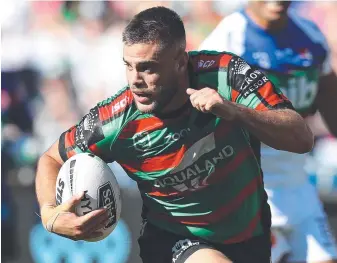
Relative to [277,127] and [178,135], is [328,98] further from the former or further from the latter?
[277,127]

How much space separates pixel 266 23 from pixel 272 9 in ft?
0.54

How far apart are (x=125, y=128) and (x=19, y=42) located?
5479 millimetres

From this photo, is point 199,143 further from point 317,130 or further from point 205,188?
point 317,130

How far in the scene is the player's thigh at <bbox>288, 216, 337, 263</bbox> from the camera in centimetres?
646

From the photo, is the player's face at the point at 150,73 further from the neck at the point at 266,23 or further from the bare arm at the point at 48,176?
the neck at the point at 266,23

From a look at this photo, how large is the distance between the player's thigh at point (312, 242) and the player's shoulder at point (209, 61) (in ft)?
8.06

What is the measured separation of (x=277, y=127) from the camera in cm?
411

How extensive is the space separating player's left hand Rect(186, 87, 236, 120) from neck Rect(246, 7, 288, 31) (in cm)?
285

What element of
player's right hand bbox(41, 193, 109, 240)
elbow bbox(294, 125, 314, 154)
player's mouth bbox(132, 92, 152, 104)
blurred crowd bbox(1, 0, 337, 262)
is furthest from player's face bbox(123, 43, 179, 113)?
blurred crowd bbox(1, 0, 337, 262)

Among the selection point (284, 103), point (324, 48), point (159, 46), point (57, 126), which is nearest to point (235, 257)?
point (284, 103)

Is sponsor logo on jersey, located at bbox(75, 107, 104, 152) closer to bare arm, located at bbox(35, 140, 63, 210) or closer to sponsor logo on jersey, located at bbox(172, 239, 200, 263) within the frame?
bare arm, located at bbox(35, 140, 63, 210)

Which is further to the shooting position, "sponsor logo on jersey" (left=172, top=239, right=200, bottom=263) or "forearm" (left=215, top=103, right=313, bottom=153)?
"sponsor logo on jersey" (left=172, top=239, right=200, bottom=263)

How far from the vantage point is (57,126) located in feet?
31.5

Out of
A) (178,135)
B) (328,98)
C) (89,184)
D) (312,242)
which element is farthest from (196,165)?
(328,98)
